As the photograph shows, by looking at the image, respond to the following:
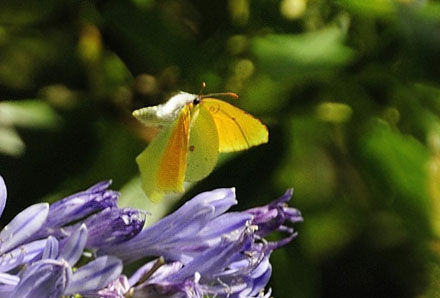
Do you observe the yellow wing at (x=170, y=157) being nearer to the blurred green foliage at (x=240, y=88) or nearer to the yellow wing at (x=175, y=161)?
the yellow wing at (x=175, y=161)

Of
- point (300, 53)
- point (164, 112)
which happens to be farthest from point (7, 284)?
point (300, 53)

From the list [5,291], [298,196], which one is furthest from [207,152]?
[298,196]

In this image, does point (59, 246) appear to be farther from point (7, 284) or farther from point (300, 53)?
point (300, 53)

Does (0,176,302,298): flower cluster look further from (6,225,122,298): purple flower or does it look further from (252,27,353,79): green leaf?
(252,27,353,79): green leaf

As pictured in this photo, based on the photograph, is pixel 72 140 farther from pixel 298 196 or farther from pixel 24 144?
pixel 298 196

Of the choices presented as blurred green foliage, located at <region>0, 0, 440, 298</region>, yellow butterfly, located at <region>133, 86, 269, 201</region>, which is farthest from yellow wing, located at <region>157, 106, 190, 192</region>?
blurred green foliage, located at <region>0, 0, 440, 298</region>

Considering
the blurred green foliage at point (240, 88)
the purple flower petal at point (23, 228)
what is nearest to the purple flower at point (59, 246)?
the purple flower petal at point (23, 228)

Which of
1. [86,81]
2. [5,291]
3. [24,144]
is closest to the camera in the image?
[5,291]

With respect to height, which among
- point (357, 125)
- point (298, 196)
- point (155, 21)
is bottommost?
point (298, 196)
